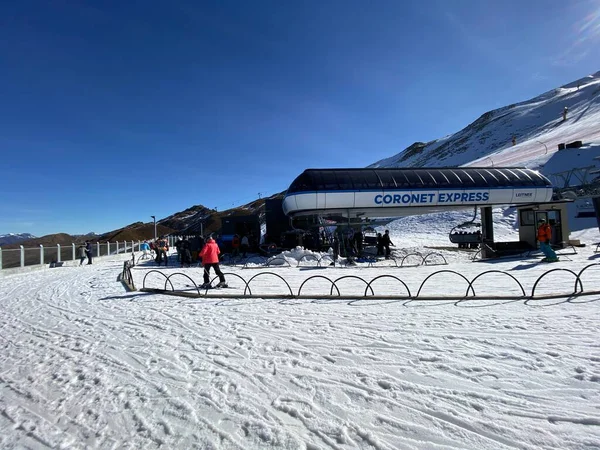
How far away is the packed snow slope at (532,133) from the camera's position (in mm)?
53812

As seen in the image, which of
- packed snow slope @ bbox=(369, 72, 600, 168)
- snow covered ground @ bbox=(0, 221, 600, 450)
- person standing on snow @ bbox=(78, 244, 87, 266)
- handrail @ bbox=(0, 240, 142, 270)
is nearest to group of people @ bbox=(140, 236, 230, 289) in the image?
snow covered ground @ bbox=(0, 221, 600, 450)

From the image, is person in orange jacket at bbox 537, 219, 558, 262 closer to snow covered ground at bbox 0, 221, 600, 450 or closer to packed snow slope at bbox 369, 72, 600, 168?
snow covered ground at bbox 0, 221, 600, 450

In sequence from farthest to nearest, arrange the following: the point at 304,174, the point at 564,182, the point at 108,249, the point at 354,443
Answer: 1. the point at 564,182
2. the point at 108,249
3. the point at 304,174
4. the point at 354,443

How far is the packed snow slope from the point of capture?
177ft

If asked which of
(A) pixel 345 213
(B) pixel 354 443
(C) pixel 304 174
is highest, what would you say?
(C) pixel 304 174

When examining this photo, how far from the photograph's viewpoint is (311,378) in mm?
3943

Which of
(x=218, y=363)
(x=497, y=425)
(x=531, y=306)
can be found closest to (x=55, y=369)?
(x=218, y=363)

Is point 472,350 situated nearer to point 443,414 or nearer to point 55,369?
point 443,414

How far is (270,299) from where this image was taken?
8.60 metres

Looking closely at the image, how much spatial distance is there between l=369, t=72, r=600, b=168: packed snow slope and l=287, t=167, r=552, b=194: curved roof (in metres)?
30.9

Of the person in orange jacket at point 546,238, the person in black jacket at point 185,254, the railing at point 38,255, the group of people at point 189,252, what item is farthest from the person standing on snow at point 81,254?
the person in orange jacket at point 546,238

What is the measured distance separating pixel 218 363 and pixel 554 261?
15600 mm

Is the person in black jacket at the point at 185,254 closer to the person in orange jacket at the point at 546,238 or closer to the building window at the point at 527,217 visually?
the person in orange jacket at the point at 546,238

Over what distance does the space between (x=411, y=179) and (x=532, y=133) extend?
3168 inches
